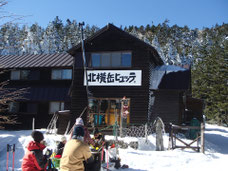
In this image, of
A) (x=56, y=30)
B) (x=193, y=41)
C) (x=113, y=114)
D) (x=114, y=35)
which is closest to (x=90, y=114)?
(x=113, y=114)

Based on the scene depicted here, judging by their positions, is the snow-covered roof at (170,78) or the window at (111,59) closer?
the window at (111,59)

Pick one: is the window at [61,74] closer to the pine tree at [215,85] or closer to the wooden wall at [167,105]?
the wooden wall at [167,105]

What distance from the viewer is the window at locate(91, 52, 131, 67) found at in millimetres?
15109

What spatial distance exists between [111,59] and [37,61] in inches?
382

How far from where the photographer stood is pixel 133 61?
49.1ft

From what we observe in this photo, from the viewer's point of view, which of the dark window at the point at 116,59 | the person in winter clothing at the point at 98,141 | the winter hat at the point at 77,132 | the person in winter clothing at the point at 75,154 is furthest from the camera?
the dark window at the point at 116,59

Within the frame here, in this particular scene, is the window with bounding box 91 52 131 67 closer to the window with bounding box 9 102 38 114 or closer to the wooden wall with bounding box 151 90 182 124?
the wooden wall with bounding box 151 90 182 124

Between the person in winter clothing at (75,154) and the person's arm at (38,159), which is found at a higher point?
the person in winter clothing at (75,154)

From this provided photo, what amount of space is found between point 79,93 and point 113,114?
256cm

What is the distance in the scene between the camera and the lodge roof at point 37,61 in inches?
827

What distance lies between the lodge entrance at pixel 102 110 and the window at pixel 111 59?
2219 mm

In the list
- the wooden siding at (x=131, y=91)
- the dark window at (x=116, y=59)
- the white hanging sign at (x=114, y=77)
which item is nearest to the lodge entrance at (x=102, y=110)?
the wooden siding at (x=131, y=91)

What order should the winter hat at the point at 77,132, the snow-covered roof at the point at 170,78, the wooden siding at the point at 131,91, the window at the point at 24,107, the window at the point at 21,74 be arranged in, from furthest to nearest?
the window at the point at 21,74 → the window at the point at 24,107 → the snow-covered roof at the point at 170,78 → the wooden siding at the point at 131,91 → the winter hat at the point at 77,132

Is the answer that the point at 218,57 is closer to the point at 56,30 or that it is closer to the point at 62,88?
the point at 62,88
